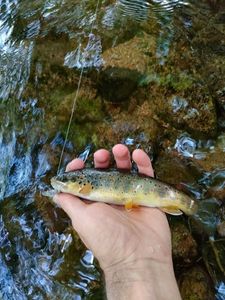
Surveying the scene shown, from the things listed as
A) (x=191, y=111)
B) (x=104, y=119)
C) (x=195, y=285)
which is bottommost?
(x=195, y=285)

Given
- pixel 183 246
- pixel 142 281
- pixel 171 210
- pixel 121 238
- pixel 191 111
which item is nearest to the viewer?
pixel 142 281

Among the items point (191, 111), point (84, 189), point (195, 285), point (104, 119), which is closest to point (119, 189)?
point (84, 189)

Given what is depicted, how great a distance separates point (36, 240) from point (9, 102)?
1826mm

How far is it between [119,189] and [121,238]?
456 millimetres

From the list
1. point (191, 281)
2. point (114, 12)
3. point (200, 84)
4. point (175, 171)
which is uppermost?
point (114, 12)

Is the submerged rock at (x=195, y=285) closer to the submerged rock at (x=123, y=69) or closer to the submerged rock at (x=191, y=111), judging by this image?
the submerged rock at (x=191, y=111)

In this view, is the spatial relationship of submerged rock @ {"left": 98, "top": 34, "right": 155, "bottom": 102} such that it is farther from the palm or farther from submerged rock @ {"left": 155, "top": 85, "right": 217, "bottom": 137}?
the palm

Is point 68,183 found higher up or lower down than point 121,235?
higher up

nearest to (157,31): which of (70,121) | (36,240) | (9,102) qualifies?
(70,121)

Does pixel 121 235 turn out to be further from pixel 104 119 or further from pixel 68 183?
pixel 104 119

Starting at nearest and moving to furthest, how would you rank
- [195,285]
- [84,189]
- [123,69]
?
[84,189], [195,285], [123,69]

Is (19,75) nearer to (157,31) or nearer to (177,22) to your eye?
(157,31)

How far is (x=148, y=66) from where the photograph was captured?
504 cm

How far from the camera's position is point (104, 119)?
4.89m
